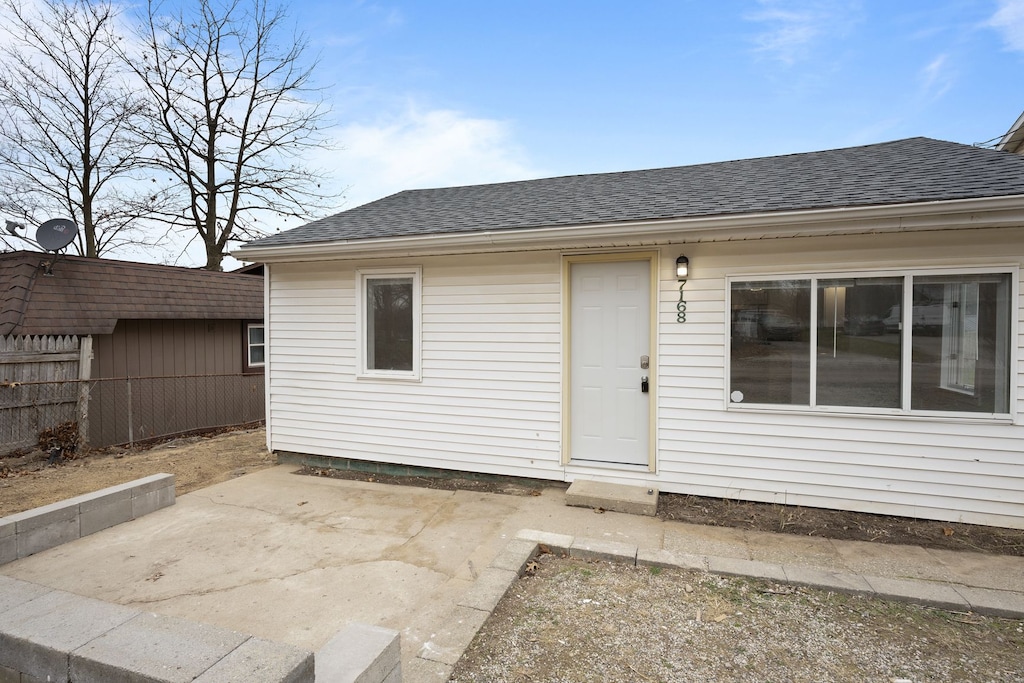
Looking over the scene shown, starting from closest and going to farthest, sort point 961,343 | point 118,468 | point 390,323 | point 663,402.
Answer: point 961,343 < point 663,402 < point 390,323 < point 118,468

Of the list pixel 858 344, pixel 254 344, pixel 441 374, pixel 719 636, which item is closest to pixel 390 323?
pixel 441 374

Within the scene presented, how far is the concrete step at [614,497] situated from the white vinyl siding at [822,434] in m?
0.33

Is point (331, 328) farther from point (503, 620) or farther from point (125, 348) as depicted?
point (125, 348)

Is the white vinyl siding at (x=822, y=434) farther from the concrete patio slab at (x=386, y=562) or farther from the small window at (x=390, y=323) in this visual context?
the small window at (x=390, y=323)

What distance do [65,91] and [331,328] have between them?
43.5 feet

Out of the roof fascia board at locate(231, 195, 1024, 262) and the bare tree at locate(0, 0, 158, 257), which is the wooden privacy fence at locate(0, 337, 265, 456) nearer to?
the roof fascia board at locate(231, 195, 1024, 262)

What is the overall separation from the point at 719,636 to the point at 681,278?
9.62 feet

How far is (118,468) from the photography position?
5977mm

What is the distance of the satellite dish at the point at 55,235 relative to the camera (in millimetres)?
6866

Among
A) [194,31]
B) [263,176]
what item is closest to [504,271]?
[263,176]

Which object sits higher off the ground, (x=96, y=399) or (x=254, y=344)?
(x=254, y=344)

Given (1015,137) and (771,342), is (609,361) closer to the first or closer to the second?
(771,342)

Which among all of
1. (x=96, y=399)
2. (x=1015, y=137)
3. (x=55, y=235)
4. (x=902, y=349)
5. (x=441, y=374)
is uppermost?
(x=1015, y=137)

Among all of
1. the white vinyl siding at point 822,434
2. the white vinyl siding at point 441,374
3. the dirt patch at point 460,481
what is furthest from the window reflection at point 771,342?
the dirt patch at point 460,481
